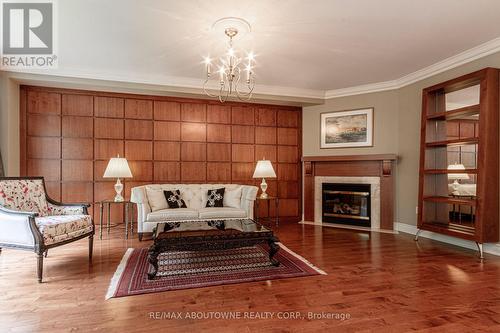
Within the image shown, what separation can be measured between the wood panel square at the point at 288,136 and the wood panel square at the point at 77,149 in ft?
11.8

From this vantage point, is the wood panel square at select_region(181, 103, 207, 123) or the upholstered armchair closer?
the upholstered armchair

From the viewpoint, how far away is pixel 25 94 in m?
4.53

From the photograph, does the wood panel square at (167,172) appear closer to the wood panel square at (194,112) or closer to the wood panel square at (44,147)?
the wood panel square at (194,112)

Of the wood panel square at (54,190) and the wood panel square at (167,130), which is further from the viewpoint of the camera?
the wood panel square at (167,130)

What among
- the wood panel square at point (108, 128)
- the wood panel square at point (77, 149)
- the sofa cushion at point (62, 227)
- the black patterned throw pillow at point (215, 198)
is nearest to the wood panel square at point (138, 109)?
the wood panel square at point (108, 128)

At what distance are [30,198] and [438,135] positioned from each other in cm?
566

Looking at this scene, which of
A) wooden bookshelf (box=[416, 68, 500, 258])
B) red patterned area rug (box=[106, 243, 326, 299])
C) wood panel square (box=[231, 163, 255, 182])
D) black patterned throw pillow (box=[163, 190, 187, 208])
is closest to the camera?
red patterned area rug (box=[106, 243, 326, 299])

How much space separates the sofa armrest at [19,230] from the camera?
2643mm

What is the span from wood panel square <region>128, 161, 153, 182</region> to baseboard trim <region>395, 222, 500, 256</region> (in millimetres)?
4620

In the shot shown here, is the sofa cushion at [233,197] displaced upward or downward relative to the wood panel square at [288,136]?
downward

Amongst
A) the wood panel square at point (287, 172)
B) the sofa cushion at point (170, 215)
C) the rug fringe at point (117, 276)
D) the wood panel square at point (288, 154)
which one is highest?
the wood panel square at point (288, 154)

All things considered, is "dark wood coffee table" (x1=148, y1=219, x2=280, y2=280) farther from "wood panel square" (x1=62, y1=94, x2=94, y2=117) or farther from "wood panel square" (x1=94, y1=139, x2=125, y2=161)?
"wood panel square" (x1=62, y1=94, x2=94, y2=117)

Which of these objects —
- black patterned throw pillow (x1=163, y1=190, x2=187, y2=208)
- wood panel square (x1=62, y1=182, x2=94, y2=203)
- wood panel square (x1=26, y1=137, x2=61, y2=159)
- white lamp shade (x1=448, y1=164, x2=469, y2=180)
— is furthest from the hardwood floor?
wood panel square (x1=26, y1=137, x2=61, y2=159)

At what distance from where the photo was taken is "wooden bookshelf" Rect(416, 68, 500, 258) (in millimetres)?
3381
